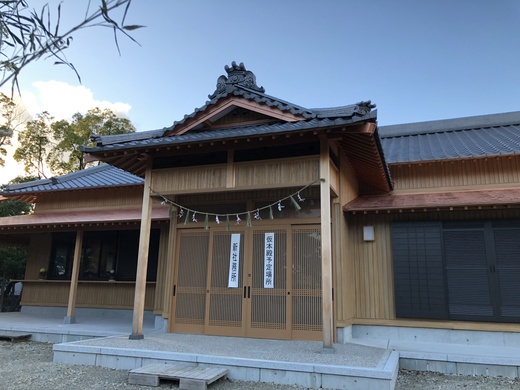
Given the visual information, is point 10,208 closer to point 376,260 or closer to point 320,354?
point 376,260

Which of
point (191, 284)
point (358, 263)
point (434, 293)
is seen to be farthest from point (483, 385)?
point (191, 284)

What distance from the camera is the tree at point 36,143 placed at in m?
20.5

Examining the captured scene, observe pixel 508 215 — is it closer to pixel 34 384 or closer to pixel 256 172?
pixel 256 172

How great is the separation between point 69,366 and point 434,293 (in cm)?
626

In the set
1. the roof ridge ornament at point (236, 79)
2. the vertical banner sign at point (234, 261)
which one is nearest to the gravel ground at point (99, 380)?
the vertical banner sign at point (234, 261)

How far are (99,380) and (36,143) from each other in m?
19.1

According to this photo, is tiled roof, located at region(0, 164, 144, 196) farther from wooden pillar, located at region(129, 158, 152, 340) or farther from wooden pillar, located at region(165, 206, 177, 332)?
wooden pillar, located at region(129, 158, 152, 340)

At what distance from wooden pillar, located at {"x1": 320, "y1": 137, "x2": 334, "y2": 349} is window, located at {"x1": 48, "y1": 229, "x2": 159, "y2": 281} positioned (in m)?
5.71

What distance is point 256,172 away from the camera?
21.7 ft

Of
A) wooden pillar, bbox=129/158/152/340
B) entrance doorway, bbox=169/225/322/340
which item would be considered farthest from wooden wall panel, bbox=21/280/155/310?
wooden pillar, bbox=129/158/152/340

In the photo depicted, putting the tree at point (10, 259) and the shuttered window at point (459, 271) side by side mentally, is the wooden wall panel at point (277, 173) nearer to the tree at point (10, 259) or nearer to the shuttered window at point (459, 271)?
the shuttered window at point (459, 271)

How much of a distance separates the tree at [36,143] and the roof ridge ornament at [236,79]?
54.9 feet

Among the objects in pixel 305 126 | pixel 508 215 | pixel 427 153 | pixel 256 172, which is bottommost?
pixel 508 215

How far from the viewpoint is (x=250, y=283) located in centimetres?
743
